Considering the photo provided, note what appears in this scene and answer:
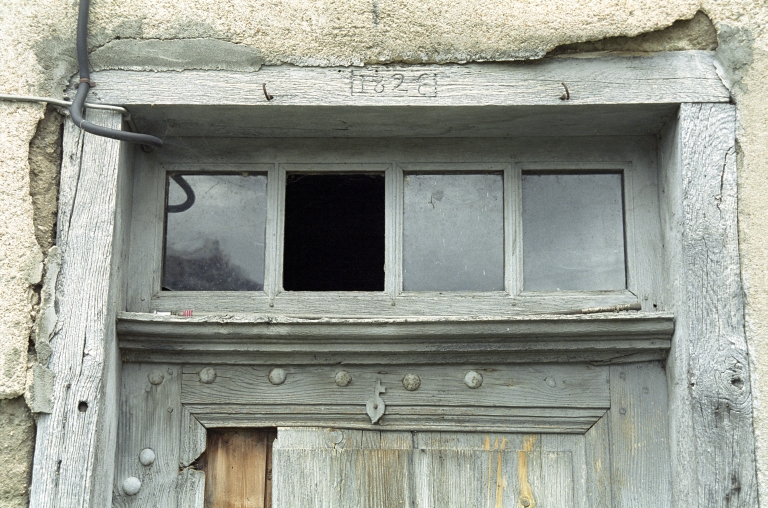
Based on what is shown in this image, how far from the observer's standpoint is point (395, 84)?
2.37 metres

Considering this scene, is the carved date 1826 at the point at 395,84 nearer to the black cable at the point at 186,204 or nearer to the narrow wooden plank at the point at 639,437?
the black cable at the point at 186,204

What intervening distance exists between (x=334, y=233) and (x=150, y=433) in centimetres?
88

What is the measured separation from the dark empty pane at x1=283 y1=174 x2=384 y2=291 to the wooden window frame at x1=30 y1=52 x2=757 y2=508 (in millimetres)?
220

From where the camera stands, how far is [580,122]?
2.48 metres

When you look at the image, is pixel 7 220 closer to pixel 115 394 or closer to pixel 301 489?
pixel 115 394

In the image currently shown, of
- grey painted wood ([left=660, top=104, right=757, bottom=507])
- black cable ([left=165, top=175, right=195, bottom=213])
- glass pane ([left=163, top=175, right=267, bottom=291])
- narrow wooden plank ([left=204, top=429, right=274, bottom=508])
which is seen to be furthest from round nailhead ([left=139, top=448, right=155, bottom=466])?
grey painted wood ([left=660, top=104, right=757, bottom=507])

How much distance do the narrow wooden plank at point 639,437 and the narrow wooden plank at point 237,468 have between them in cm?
111

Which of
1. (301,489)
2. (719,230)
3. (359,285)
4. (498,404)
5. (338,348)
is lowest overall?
(301,489)

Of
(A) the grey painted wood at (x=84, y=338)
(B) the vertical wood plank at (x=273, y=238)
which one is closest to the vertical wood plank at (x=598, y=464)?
(B) the vertical wood plank at (x=273, y=238)

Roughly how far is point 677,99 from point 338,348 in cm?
130

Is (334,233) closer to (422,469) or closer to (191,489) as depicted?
(422,469)

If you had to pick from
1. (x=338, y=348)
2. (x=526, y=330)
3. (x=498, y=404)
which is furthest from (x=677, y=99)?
(x=338, y=348)

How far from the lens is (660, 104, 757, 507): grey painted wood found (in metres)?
2.15

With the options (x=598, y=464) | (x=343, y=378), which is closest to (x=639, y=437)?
(x=598, y=464)
